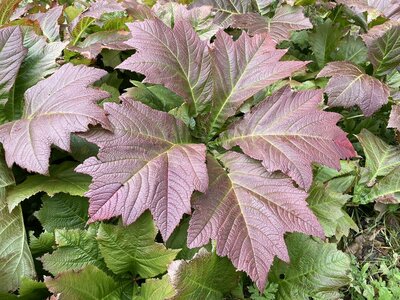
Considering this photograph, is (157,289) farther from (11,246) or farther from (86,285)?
(11,246)

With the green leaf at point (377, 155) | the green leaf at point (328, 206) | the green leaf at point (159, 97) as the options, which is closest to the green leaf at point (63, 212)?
the green leaf at point (159, 97)

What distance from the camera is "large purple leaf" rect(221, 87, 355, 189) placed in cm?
139

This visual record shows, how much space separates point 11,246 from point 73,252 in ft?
0.57

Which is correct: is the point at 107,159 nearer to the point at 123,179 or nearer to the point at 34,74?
the point at 123,179

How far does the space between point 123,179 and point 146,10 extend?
33.1 inches

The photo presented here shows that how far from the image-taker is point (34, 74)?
5.28 feet

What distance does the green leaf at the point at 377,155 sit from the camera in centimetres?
181

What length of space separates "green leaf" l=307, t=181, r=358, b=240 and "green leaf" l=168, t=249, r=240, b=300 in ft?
1.20

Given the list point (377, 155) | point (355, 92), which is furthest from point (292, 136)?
point (377, 155)

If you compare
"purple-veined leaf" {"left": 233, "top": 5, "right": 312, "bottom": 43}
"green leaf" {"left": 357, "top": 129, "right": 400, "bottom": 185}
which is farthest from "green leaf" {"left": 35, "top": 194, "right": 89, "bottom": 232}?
"green leaf" {"left": 357, "top": 129, "right": 400, "bottom": 185}

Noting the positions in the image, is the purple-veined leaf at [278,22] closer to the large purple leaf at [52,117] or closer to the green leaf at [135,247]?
the large purple leaf at [52,117]

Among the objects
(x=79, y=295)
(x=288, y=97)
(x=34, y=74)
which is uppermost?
(x=34, y=74)

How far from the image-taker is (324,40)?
205 centimetres

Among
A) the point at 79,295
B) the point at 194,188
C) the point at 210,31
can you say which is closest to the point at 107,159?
the point at 194,188
